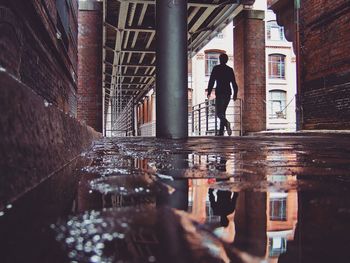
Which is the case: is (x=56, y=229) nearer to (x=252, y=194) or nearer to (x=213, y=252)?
(x=213, y=252)

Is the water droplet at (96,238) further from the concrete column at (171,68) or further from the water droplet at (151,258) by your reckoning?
the concrete column at (171,68)

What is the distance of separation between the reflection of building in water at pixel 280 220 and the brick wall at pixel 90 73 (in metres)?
9.51

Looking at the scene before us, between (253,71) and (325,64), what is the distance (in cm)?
354

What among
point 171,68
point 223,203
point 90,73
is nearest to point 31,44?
point 171,68

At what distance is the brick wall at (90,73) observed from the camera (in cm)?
Answer: 1011

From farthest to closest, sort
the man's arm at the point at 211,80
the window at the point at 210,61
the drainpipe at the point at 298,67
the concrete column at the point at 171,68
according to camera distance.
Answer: the window at the point at 210,61 < the drainpipe at the point at 298,67 < the man's arm at the point at 211,80 < the concrete column at the point at 171,68

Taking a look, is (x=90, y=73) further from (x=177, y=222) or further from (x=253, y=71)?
(x=177, y=222)

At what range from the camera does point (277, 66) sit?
81.0ft

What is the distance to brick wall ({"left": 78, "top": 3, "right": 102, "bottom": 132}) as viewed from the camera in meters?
10.1

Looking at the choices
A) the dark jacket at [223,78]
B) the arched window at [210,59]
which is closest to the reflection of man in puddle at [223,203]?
the dark jacket at [223,78]

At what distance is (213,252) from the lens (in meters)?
0.45

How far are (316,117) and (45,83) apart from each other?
546 cm

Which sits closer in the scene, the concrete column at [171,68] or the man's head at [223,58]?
the concrete column at [171,68]

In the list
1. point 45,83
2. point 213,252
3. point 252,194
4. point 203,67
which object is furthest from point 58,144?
point 203,67
